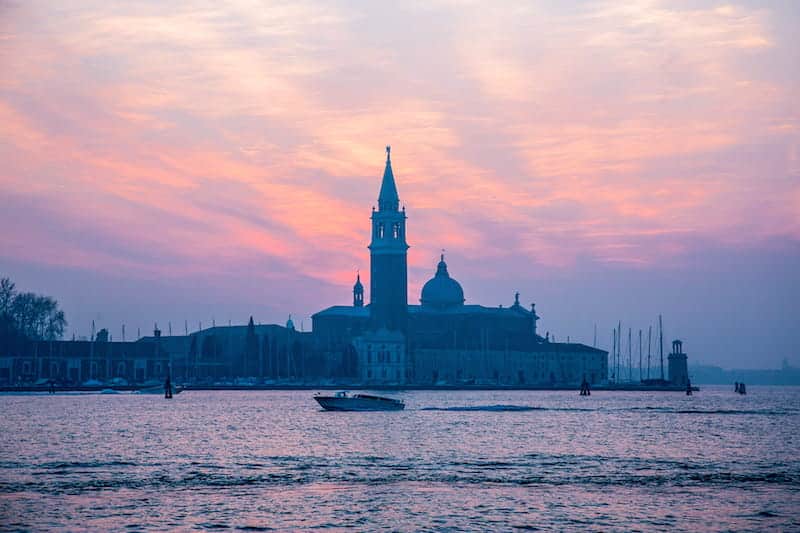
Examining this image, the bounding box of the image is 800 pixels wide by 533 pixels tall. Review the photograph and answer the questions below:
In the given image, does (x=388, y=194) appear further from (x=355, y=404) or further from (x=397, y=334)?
(x=355, y=404)

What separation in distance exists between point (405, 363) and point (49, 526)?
504 feet

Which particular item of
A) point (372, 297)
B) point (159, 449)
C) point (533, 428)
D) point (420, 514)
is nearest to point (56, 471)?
point (159, 449)

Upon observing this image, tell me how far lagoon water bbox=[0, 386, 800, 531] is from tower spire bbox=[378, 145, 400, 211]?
95.5 m

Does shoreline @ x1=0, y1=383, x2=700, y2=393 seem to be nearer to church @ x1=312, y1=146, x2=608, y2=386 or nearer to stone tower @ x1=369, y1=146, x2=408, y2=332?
church @ x1=312, y1=146, x2=608, y2=386

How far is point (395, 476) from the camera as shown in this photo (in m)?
43.3

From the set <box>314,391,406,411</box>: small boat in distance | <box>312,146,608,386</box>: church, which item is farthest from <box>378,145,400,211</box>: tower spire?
<box>314,391,406,411</box>: small boat in distance

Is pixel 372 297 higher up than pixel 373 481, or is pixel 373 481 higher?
pixel 372 297

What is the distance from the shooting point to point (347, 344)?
602 ft

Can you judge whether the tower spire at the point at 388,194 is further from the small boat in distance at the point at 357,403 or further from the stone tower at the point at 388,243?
the small boat in distance at the point at 357,403

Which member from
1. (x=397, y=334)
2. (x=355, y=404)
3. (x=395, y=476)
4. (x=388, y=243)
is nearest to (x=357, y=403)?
(x=355, y=404)

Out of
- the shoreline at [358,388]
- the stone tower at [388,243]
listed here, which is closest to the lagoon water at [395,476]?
the shoreline at [358,388]

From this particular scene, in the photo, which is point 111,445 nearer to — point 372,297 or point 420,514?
point 420,514

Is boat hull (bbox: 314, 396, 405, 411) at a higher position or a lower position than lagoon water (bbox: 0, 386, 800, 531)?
higher

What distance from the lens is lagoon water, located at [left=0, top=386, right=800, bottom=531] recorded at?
33.9m
